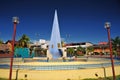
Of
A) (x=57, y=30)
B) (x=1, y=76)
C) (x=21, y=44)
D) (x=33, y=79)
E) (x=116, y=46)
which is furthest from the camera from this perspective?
(x=116, y=46)

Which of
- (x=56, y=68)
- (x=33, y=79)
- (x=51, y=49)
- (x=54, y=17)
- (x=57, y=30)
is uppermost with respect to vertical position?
(x=54, y=17)

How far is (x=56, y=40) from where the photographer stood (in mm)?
23766

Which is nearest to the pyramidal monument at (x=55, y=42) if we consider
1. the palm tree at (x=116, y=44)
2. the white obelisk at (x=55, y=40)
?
the white obelisk at (x=55, y=40)

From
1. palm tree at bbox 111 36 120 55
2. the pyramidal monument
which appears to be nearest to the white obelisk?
the pyramidal monument

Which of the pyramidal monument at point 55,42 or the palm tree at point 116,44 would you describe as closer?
the pyramidal monument at point 55,42

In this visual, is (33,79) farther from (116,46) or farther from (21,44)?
(116,46)

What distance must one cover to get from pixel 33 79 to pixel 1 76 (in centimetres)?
272

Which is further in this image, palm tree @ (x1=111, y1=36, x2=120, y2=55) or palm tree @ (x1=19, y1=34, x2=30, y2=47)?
palm tree @ (x1=111, y1=36, x2=120, y2=55)

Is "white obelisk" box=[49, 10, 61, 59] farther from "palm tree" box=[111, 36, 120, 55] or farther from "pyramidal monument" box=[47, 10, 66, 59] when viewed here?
"palm tree" box=[111, 36, 120, 55]

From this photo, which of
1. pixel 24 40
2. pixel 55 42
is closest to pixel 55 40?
pixel 55 42

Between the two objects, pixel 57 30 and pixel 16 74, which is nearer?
pixel 16 74

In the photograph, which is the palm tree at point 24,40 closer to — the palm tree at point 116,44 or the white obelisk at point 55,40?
the white obelisk at point 55,40

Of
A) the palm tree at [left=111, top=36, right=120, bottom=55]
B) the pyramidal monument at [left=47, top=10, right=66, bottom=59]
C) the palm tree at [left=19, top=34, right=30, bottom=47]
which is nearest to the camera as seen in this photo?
the pyramidal monument at [left=47, top=10, right=66, bottom=59]

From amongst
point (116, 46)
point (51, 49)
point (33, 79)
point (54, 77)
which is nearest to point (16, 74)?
point (33, 79)
